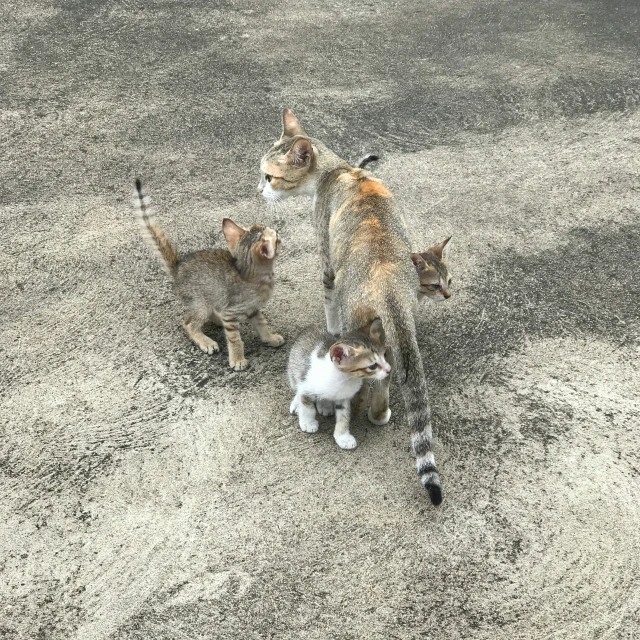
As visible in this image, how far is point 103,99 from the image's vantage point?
6410 millimetres

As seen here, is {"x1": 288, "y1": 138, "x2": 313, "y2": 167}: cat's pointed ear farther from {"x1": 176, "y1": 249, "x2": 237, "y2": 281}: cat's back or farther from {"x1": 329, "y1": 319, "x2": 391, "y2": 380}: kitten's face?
{"x1": 329, "y1": 319, "x2": 391, "y2": 380}: kitten's face

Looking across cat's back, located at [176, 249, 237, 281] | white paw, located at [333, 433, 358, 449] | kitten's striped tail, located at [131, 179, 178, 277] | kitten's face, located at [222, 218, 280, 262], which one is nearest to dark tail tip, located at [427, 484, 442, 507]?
white paw, located at [333, 433, 358, 449]

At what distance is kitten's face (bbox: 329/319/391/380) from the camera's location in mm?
3146

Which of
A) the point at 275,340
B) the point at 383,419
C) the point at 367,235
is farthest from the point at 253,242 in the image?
the point at 383,419

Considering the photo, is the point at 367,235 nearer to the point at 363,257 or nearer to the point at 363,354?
the point at 363,257

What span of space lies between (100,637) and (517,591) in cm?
178

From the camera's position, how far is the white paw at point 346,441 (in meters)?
3.55

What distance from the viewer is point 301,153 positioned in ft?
13.9

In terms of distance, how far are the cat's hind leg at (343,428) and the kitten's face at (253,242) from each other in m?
0.99

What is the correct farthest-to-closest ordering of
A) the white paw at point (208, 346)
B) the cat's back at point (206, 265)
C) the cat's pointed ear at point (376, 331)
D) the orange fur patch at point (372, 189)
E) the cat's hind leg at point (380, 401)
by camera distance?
the white paw at point (208, 346) → the cat's back at point (206, 265) → the orange fur patch at point (372, 189) → the cat's hind leg at point (380, 401) → the cat's pointed ear at point (376, 331)

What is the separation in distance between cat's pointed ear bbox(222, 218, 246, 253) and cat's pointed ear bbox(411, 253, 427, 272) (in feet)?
3.45

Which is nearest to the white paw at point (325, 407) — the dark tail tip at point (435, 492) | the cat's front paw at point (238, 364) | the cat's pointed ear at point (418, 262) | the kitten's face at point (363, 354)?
the kitten's face at point (363, 354)

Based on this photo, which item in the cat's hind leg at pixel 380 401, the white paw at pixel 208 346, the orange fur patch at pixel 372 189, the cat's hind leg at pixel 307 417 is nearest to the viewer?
the cat's hind leg at pixel 380 401

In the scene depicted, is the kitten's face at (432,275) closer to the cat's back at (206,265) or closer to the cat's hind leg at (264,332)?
the cat's hind leg at (264,332)
